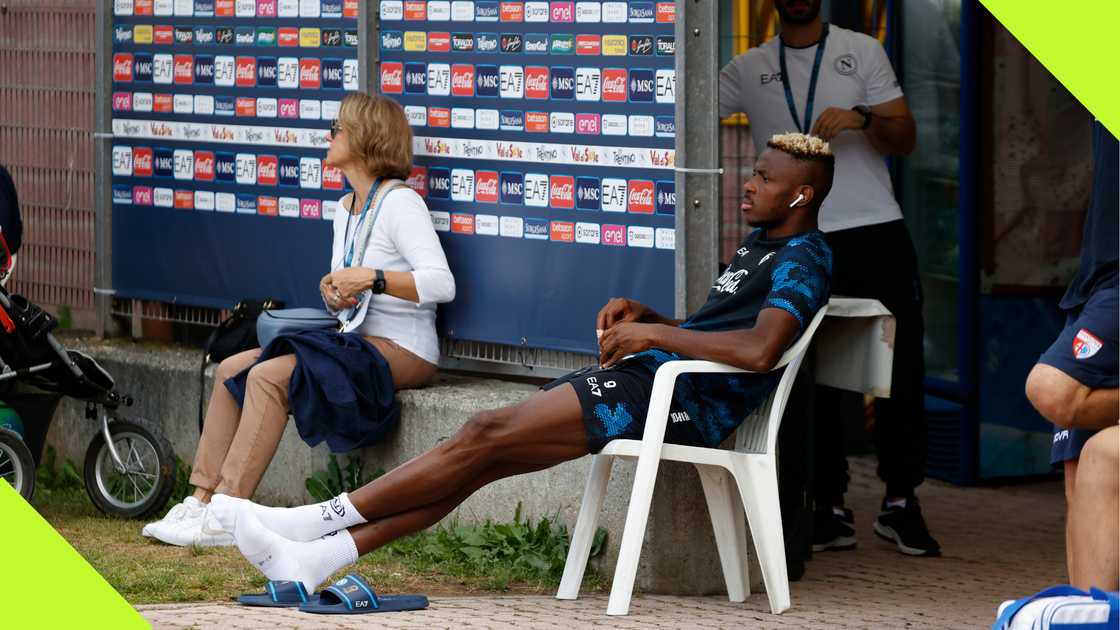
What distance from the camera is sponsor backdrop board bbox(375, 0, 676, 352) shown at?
6.39 metres

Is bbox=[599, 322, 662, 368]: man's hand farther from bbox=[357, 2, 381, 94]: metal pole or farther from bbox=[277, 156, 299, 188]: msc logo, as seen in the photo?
bbox=[277, 156, 299, 188]: msc logo

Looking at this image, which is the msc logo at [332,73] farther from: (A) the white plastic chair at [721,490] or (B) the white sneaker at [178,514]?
(A) the white plastic chair at [721,490]

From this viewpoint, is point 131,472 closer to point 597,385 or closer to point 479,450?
point 479,450

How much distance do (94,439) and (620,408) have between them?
2.71m

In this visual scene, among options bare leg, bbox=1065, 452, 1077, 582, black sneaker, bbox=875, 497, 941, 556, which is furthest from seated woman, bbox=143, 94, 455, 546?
bare leg, bbox=1065, 452, 1077, 582

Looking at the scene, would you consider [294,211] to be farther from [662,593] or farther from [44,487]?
[662,593]

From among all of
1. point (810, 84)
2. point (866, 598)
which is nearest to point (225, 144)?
point (810, 84)

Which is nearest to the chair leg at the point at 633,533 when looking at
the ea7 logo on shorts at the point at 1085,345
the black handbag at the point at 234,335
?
the ea7 logo on shorts at the point at 1085,345

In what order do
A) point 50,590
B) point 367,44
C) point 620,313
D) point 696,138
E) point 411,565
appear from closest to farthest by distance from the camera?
point 50,590, point 620,313, point 696,138, point 411,565, point 367,44

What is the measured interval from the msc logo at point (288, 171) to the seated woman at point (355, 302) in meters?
0.64

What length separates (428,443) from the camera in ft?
22.2

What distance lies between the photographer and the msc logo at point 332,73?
293 inches

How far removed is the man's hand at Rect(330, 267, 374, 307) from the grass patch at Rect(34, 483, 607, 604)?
917mm

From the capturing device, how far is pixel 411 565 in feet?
20.9
